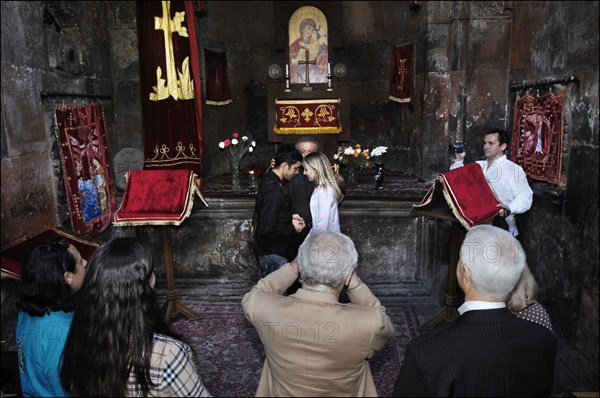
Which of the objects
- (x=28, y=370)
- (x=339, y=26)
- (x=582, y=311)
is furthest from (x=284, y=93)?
(x=28, y=370)

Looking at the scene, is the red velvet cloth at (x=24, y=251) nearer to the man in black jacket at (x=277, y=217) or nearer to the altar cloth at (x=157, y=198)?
the altar cloth at (x=157, y=198)

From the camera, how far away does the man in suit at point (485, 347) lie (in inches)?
66.9

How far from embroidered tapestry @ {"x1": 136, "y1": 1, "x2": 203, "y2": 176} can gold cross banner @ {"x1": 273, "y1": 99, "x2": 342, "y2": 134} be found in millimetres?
2410

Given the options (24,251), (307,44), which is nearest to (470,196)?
(24,251)

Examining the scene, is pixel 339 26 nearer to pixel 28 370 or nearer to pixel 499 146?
pixel 499 146

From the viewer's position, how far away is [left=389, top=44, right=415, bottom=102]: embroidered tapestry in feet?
27.5

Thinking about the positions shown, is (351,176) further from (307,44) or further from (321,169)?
(307,44)

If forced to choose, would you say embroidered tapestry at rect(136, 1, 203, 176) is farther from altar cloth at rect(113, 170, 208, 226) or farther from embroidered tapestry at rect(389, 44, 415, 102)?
embroidered tapestry at rect(389, 44, 415, 102)

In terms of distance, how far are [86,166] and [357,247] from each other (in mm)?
3470

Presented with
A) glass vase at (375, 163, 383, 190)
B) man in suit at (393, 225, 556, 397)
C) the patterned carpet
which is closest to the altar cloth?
the patterned carpet

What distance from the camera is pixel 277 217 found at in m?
3.80

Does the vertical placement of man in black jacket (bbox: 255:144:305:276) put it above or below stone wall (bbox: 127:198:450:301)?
above

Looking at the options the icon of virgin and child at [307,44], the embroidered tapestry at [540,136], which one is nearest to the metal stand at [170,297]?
the embroidered tapestry at [540,136]

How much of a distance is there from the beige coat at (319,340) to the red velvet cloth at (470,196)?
2.15 meters
